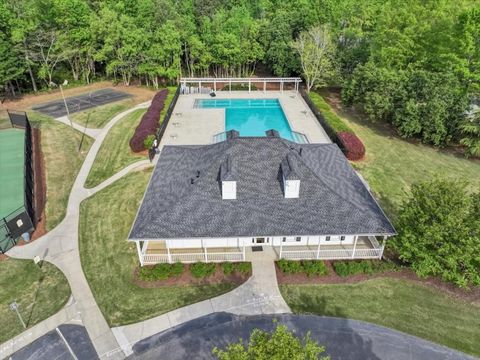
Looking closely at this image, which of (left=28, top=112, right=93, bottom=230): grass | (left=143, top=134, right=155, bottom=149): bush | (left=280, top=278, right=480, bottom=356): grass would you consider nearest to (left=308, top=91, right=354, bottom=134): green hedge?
(left=143, top=134, right=155, bottom=149): bush

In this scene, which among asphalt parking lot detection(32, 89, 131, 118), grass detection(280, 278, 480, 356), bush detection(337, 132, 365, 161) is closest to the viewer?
grass detection(280, 278, 480, 356)

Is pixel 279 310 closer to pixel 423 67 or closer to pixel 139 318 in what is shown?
pixel 139 318

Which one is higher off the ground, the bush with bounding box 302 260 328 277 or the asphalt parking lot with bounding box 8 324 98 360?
the bush with bounding box 302 260 328 277

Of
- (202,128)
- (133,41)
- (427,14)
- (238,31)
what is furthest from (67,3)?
(427,14)

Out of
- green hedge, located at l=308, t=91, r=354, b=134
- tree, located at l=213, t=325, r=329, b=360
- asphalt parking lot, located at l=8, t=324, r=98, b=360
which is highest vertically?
tree, located at l=213, t=325, r=329, b=360

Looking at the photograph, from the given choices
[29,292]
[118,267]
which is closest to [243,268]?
[118,267]

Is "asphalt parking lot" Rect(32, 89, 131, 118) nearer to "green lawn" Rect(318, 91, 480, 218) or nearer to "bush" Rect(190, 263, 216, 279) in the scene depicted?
"bush" Rect(190, 263, 216, 279)
